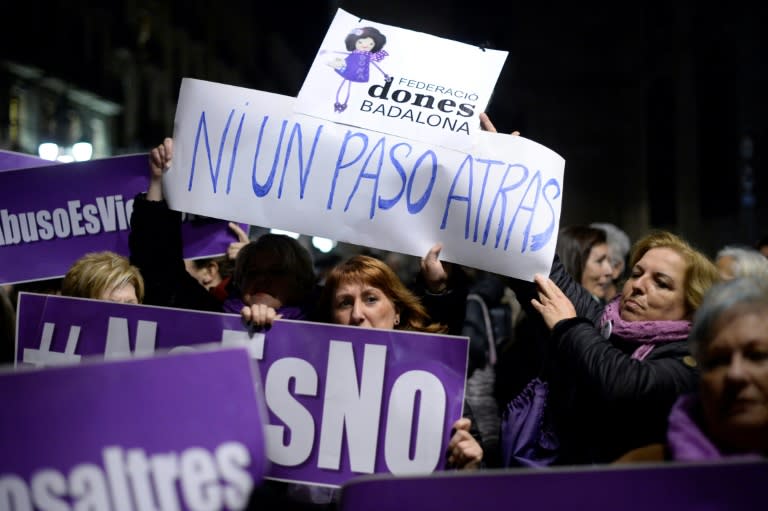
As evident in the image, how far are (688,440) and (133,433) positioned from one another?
1138 mm

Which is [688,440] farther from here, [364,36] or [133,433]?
[364,36]

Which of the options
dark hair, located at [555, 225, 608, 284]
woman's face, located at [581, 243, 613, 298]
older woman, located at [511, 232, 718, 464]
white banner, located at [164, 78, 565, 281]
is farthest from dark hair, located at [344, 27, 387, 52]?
woman's face, located at [581, 243, 613, 298]

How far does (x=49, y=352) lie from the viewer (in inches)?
129

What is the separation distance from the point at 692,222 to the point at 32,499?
2462 cm

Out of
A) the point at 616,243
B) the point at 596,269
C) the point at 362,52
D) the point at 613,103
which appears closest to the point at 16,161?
the point at 362,52

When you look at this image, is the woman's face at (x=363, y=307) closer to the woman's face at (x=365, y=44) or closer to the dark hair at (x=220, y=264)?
the woman's face at (x=365, y=44)

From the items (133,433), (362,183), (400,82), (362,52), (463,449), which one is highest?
(362,52)

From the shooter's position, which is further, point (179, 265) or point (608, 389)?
point (179, 265)

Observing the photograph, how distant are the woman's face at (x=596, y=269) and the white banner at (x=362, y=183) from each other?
166 centimetres

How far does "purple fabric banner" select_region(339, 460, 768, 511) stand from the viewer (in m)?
1.87

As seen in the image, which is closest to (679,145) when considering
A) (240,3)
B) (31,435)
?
(31,435)

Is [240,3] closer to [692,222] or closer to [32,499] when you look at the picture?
[692,222]

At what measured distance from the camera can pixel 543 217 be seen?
331cm

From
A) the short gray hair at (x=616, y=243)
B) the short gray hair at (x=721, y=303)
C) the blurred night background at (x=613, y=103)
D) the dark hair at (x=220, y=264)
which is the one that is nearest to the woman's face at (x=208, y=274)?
the dark hair at (x=220, y=264)
